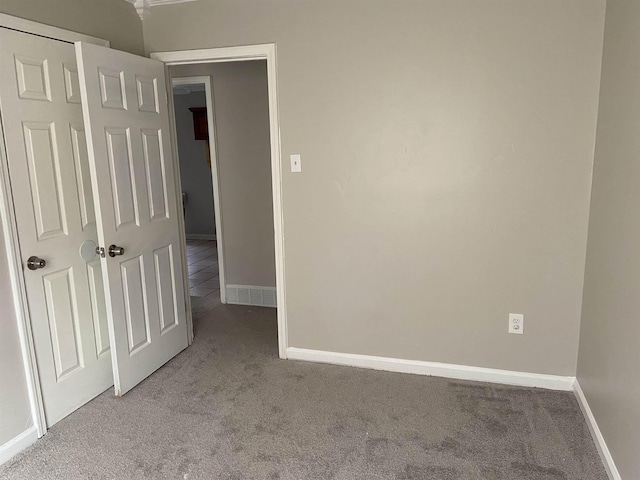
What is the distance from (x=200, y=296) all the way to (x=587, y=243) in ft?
11.4

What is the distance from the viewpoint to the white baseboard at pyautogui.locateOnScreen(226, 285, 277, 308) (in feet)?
14.3

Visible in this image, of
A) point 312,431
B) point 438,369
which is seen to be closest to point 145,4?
point 312,431

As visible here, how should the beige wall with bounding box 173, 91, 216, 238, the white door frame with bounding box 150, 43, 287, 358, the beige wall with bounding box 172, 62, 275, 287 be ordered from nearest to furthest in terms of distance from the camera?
the white door frame with bounding box 150, 43, 287, 358
the beige wall with bounding box 172, 62, 275, 287
the beige wall with bounding box 173, 91, 216, 238

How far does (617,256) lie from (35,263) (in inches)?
107

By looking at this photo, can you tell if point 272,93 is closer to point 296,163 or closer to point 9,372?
point 296,163

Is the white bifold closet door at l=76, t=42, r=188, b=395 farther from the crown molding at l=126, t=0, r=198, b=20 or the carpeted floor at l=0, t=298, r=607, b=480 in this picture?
the crown molding at l=126, t=0, r=198, b=20

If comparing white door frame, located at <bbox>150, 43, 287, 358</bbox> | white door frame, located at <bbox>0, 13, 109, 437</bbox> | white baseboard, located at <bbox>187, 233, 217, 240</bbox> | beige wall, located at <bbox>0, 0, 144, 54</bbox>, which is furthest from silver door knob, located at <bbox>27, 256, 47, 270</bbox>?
white baseboard, located at <bbox>187, 233, 217, 240</bbox>

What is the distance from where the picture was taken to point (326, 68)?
111 inches

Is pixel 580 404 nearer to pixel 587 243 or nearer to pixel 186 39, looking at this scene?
pixel 587 243

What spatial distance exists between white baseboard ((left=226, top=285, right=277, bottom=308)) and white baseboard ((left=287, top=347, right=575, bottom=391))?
1.17m

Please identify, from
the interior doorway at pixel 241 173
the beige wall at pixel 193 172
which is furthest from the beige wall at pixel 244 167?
the beige wall at pixel 193 172

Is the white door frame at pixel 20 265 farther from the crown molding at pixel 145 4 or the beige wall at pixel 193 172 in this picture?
the beige wall at pixel 193 172

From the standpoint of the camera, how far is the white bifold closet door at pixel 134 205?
8.14 ft

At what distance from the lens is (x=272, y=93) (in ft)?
9.63
